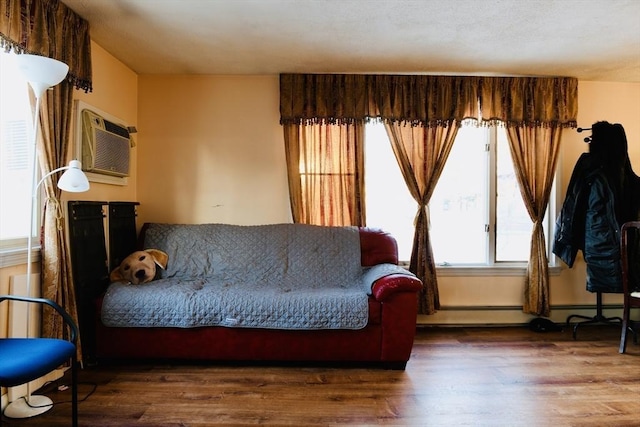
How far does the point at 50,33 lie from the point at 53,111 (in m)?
0.47

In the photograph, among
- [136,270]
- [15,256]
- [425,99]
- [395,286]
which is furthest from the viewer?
[425,99]

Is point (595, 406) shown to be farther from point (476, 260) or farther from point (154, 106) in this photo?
point (154, 106)

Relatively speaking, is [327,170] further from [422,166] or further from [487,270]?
[487,270]

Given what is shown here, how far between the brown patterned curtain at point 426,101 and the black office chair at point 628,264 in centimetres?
75

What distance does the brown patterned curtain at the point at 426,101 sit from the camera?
11.4 ft

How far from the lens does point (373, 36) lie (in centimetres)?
277

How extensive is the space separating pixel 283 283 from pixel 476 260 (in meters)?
1.97

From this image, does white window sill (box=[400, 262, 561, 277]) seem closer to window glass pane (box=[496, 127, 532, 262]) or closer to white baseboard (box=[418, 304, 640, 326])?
window glass pane (box=[496, 127, 532, 262])

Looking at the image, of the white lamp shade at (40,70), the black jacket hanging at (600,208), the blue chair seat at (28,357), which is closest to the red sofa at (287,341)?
the blue chair seat at (28,357)

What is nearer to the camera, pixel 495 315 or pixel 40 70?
pixel 40 70

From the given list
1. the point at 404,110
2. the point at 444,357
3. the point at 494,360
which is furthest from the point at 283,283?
the point at 404,110

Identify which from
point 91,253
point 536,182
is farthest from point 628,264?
point 91,253

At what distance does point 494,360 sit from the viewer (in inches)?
110

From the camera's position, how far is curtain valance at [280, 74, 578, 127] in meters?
3.48
